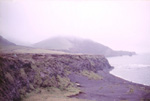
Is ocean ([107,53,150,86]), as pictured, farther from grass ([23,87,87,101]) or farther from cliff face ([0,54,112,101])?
grass ([23,87,87,101])

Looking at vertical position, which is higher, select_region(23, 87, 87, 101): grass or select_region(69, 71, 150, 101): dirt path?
select_region(23, 87, 87, 101): grass

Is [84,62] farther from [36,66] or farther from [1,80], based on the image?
[1,80]

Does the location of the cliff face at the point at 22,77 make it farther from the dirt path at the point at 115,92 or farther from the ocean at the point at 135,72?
the ocean at the point at 135,72

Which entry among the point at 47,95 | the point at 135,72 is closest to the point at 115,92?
the point at 47,95

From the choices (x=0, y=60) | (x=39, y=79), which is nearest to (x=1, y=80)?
(x=0, y=60)

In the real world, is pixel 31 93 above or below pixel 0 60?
A: below

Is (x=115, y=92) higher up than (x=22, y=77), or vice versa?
(x=22, y=77)

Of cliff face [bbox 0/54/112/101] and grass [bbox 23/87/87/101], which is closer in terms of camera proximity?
cliff face [bbox 0/54/112/101]

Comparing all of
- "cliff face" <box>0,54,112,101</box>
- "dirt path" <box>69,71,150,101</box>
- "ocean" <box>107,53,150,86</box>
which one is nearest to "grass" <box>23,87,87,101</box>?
"cliff face" <box>0,54,112,101</box>

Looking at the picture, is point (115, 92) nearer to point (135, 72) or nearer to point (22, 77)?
point (22, 77)

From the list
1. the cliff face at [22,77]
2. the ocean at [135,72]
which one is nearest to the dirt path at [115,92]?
the cliff face at [22,77]

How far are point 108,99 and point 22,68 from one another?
20.5 m

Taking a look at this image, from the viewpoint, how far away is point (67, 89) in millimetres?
37000

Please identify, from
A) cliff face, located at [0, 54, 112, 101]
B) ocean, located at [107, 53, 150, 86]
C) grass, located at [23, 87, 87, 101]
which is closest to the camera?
cliff face, located at [0, 54, 112, 101]
